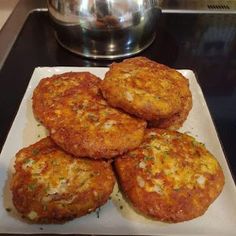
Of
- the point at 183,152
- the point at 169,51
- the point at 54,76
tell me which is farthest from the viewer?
the point at 169,51

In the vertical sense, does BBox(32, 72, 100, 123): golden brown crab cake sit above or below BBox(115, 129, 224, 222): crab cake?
above

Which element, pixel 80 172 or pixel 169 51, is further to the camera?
pixel 169 51

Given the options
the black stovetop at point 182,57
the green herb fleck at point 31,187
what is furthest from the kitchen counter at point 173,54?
the green herb fleck at point 31,187

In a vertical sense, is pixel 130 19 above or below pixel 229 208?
above

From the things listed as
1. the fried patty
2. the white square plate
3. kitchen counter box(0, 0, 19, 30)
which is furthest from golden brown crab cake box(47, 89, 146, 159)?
kitchen counter box(0, 0, 19, 30)

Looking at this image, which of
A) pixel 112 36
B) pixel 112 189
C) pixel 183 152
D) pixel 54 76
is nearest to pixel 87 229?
pixel 112 189

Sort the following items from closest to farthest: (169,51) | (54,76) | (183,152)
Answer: (183,152) → (54,76) → (169,51)

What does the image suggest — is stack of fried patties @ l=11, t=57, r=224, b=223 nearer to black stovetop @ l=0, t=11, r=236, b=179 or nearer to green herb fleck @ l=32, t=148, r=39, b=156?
green herb fleck @ l=32, t=148, r=39, b=156

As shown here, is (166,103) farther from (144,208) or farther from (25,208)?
(25,208)
